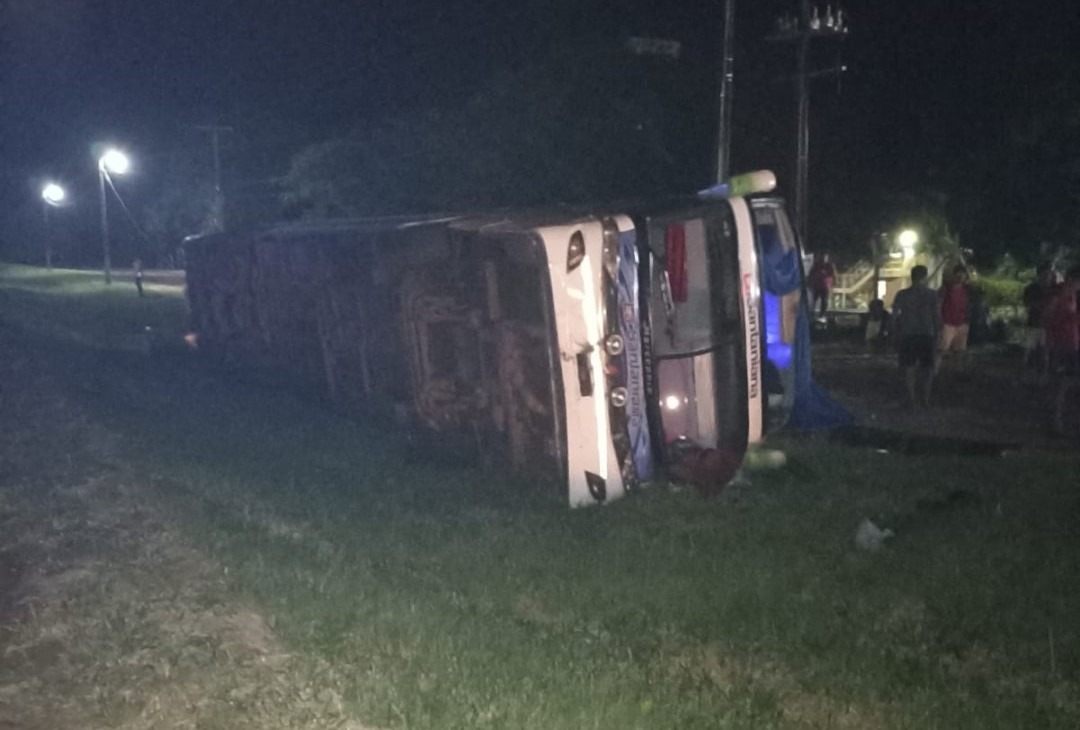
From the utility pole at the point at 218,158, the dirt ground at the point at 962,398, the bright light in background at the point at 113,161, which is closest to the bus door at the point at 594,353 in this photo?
the dirt ground at the point at 962,398

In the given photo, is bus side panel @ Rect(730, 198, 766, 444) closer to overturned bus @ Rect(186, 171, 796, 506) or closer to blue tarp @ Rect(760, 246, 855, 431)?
overturned bus @ Rect(186, 171, 796, 506)

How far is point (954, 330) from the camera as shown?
1527 cm

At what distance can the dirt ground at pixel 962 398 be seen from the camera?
41.1ft

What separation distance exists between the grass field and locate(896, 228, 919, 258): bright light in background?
78.1 feet

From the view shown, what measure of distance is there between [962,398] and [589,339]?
7.13 metres

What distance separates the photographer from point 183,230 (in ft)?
184

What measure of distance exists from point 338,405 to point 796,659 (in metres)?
9.35

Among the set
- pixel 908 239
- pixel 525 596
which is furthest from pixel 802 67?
pixel 525 596

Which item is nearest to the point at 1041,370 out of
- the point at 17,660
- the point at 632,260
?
the point at 632,260

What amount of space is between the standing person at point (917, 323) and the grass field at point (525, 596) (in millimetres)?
2297

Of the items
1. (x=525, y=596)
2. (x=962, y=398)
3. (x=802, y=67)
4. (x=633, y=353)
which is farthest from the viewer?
(x=802, y=67)

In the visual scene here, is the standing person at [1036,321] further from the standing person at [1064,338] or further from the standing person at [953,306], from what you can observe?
the standing person at [1064,338]

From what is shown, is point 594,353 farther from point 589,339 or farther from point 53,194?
point 53,194

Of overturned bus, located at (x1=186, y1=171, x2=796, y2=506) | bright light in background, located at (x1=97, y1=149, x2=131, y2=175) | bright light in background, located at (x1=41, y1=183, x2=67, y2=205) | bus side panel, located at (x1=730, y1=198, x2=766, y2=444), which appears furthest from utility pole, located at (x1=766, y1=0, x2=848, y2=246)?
bright light in background, located at (x1=41, y1=183, x2=67, y2=205)
